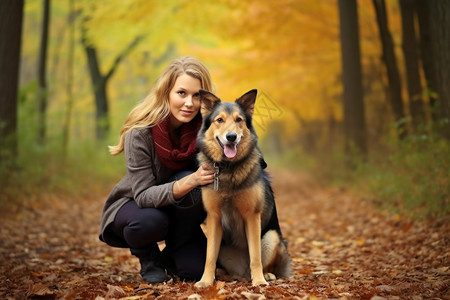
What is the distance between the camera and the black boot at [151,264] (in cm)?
384

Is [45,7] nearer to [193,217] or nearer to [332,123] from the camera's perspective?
[193,217]

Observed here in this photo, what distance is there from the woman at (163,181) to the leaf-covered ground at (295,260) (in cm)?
32

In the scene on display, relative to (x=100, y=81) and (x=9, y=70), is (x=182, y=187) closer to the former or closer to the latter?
(x=9, y=70)

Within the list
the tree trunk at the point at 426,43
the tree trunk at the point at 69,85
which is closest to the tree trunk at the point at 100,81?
the tree trunk at the point at 69,85

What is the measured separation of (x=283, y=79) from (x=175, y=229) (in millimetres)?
10097

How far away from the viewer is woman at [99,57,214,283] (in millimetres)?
3734

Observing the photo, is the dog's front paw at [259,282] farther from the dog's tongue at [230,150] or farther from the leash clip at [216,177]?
the dog's tongue at [230,150]

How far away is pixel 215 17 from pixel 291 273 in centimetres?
885

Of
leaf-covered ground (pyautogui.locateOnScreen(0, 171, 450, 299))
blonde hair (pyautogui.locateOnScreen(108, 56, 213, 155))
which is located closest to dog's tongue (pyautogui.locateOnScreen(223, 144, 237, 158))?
blonde hair (pyautogui.locateOnScreen(108, 56, 213, 155))

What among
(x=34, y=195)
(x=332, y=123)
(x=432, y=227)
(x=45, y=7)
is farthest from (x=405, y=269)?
(x=332, y=123)

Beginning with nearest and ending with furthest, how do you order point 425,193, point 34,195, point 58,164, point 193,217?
point 193,217, point 425,193, point 34,195, point 58,164

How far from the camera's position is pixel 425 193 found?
5.74 m

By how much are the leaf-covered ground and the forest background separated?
0.59 m

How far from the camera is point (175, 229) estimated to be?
13.3 ft
